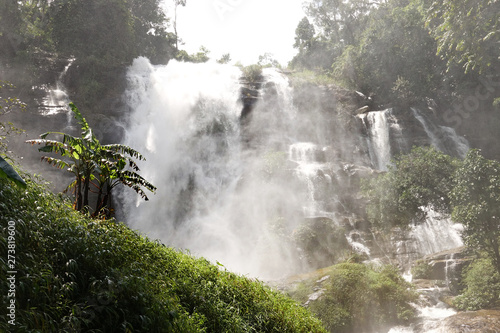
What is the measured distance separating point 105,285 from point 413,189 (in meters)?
15.5

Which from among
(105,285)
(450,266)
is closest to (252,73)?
(450,266)

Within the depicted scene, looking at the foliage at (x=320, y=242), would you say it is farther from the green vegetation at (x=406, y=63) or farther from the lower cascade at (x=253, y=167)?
the green vegetation at (x=406, y=63)

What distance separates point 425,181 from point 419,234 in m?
2.89

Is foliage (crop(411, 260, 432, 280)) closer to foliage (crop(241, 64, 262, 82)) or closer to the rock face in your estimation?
the rock face

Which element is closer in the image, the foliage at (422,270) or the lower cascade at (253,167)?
the foliage at (422,270)

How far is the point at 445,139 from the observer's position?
Answer: 2586cm

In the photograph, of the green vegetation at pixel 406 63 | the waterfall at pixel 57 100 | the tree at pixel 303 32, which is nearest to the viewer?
the waterfall at pixel 57 100

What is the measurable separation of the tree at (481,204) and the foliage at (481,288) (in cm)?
36

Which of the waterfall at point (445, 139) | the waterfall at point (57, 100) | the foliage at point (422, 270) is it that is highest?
the waterfall at point (57, 100)

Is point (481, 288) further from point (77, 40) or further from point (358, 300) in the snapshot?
point (77, 40)

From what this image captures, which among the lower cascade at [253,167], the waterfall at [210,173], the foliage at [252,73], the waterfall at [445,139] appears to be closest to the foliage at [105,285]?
the lower cascade at [253,167]

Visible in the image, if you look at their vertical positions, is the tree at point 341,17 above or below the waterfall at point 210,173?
above

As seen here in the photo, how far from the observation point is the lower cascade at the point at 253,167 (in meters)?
16.9

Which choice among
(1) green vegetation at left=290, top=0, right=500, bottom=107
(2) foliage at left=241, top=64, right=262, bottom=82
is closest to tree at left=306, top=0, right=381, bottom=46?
(1) green vegetation at left=290, top=0, right=500, bottom=107
